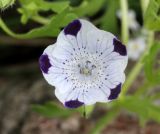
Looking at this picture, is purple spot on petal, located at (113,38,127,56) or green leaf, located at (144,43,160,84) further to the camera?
green leaf, located at (144,43,160,84)

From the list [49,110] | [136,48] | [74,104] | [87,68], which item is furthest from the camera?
[136,48]

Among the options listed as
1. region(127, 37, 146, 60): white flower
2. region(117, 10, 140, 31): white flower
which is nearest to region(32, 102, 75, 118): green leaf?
region(127, 37, 146, 60): white flower

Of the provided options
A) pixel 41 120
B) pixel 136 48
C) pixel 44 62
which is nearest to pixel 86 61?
pixel 44 62

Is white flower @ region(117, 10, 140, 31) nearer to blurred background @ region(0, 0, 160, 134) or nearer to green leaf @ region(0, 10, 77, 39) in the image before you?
blurred background @ region(0, 0, 160, 134)

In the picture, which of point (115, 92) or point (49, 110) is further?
point (49, 110)

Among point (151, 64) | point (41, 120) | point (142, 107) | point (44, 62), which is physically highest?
point (44, 62)

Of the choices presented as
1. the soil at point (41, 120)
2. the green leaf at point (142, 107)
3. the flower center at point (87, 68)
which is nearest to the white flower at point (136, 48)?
the soil at point (41, 120)

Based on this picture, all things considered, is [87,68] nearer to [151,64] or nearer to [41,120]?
[151,64]

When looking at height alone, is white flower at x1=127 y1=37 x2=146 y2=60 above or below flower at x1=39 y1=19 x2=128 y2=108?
below

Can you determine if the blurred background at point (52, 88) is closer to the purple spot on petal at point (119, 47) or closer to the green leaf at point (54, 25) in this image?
the green leaf at point (54, 25)
